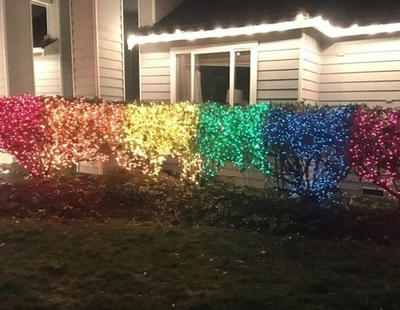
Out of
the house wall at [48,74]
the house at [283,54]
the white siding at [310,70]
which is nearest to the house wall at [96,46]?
the house at [283,54]

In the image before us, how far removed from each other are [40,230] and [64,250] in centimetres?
103

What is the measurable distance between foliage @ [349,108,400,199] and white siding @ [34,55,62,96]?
1129 centimetres

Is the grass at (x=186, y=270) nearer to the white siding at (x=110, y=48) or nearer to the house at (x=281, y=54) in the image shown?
the house at (x=281, y=54)

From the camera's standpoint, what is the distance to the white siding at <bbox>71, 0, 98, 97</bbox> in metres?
9.66

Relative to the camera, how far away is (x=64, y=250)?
4.96 meters

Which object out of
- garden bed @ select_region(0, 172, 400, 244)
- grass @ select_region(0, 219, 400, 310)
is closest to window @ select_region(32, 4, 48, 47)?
garden bed @ select_region(0, 172, 400, 244)

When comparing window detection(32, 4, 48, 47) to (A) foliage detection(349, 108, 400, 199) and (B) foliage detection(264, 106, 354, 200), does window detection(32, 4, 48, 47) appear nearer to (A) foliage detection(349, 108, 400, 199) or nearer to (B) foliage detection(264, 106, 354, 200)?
(B) foliage detection(264, 106, 354, 200)

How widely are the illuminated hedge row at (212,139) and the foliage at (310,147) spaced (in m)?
0.01

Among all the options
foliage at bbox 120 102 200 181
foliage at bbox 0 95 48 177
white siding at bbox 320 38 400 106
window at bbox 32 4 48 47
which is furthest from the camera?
window at bbox 32 4 48 47

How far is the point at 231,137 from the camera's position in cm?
736

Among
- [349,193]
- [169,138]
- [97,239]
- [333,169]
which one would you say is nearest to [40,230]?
[97,239]

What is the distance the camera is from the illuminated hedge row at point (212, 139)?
19.8 ft

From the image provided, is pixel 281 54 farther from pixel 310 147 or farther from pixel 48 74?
pixel 48 74

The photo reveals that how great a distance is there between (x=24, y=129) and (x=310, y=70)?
18.6 feet
